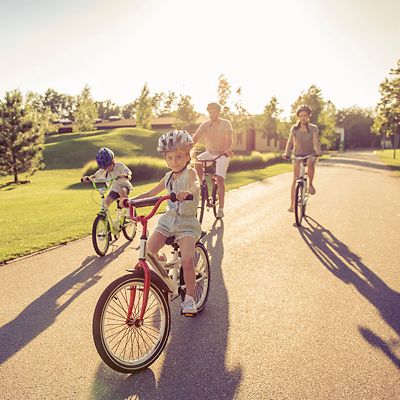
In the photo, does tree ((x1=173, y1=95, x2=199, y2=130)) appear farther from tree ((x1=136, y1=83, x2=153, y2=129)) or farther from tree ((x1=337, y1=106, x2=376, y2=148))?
tree ((x1=337, y1=106, x2=376, y2=148))

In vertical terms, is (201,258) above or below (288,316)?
above

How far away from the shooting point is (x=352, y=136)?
373 feet

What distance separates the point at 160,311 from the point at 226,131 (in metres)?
5.57

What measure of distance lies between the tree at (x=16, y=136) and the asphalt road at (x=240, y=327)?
21.7 metres

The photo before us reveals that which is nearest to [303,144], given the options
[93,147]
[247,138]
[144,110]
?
[93,147]

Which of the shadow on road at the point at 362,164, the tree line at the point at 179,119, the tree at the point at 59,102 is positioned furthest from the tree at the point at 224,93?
the tree at the point at 59,102

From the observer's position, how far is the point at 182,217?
11.7 ft

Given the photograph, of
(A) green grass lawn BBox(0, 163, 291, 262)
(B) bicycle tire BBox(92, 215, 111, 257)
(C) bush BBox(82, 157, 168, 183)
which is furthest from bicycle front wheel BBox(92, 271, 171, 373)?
(C) bush BBox(82, 157, 168, 183)

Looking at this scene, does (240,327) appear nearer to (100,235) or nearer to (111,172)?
(100,235)

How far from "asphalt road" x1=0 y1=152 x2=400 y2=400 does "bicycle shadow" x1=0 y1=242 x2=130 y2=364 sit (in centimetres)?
1

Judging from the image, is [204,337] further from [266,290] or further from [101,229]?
[101,229]

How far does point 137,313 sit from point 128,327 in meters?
0.13

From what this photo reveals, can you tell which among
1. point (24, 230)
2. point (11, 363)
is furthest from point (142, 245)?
A: point (24, 230)

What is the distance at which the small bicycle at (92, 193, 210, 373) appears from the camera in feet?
9.26
